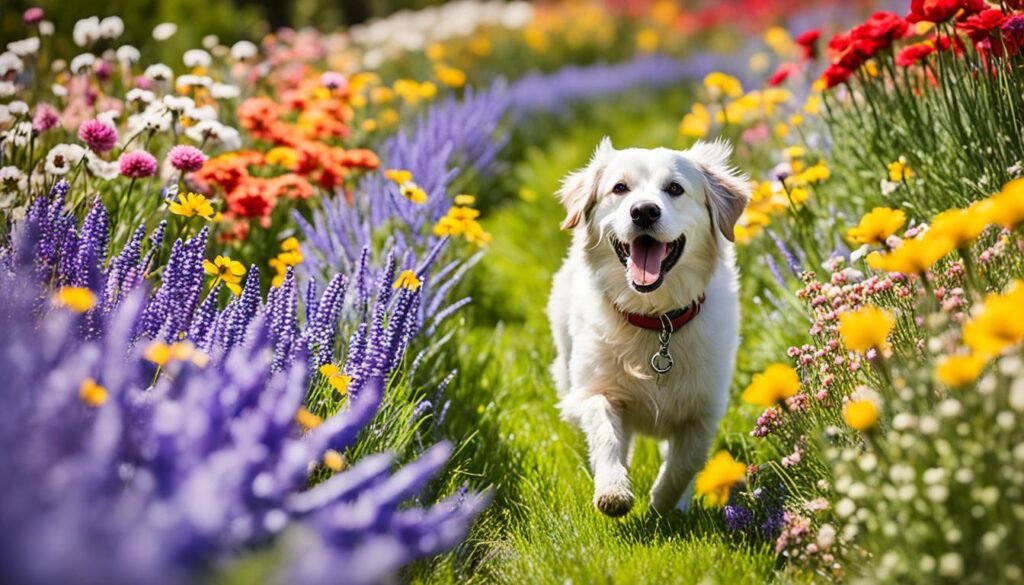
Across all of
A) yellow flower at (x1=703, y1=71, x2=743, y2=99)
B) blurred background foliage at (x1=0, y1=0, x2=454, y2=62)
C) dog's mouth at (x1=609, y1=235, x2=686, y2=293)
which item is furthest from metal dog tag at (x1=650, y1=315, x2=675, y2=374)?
blurred background foliage at (x1=0, y1=0, x2=454, y2=62)

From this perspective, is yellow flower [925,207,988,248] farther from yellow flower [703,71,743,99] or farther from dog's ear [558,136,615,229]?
yellow flower [703,71,743,99]

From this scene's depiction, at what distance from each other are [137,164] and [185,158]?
161 mm

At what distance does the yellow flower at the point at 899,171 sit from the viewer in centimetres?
348

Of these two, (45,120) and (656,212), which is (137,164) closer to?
(45,120)

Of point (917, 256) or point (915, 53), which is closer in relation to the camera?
point (917, 256)

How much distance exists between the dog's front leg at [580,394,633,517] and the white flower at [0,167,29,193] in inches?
79.8

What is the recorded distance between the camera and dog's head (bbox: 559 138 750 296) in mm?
3215

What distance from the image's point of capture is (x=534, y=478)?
327cm

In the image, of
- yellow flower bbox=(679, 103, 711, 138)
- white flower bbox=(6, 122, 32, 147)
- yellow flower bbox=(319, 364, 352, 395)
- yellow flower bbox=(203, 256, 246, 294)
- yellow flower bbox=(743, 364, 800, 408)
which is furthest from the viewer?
yellow flower bbox=(679, 103, 711, 138)

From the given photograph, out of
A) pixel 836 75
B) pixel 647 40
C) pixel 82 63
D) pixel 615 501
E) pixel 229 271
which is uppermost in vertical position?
pixel 836 75

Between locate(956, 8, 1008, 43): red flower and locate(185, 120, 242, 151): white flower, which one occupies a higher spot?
locate(956, 8, 1008, 43): red flower

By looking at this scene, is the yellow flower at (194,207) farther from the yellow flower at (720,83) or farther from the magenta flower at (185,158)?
the yellow flower at (720,83)

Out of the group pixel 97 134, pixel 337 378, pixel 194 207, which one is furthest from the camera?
pixel 97 134

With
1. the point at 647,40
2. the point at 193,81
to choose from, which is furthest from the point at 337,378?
the point at 647,40
